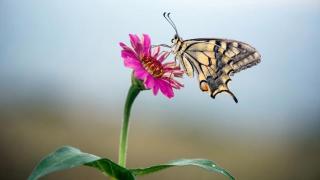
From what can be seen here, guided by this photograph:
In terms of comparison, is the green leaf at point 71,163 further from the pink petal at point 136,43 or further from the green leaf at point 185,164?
the pink petal at point 136,43

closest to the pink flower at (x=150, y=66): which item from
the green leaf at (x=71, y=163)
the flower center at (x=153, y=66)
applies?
the flower center at (x=153, y=66)

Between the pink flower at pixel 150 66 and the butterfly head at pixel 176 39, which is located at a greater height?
the butterfly head at pixel 176 39

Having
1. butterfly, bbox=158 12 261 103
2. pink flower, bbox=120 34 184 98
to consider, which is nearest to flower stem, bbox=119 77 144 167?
pink flower, bbox=120 34 184 98

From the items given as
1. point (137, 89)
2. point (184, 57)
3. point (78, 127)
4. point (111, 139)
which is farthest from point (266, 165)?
point (137, 89)

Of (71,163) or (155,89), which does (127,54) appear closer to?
(155,89)

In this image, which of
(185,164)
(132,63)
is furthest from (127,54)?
(185,164)

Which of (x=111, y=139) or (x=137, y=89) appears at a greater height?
(x=137, y=89)

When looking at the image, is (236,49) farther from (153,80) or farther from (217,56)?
(153,80)
